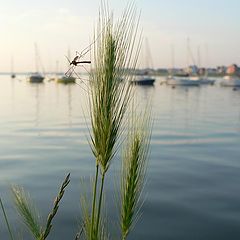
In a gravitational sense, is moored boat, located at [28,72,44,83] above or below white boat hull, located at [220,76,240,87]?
above

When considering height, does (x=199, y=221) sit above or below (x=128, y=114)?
below

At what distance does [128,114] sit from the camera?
2057 mm

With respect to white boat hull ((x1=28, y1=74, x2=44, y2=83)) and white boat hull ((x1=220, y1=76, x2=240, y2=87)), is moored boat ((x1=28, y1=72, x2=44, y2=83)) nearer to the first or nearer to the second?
white boat hull ((x1=28, y1=74, x2=44, y2=83))

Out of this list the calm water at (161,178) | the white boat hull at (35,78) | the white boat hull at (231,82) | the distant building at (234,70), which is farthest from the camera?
the distant building at (234,70)

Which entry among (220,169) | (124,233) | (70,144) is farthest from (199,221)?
(70,144)

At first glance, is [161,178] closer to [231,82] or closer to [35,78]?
[231,82]

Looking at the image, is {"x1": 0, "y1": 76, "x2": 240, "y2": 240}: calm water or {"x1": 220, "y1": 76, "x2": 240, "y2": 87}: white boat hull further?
{"x1": 220, "y1": 76, "x2": 240, "y2": 87}: white boat hull

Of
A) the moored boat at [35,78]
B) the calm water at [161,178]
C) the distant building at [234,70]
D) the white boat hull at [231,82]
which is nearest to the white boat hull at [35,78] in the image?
the moored boat at [35,78]

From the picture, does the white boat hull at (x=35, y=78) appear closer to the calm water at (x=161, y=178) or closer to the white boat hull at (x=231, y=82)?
the white boat hull at (x=231, y=82)

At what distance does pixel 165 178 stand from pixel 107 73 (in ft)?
31.1

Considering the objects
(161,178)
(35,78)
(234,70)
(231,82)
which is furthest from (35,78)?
(161,178)

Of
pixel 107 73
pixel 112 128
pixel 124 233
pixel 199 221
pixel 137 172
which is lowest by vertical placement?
pixel 199 221

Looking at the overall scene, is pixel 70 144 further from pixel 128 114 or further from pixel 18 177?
pixel 128 114

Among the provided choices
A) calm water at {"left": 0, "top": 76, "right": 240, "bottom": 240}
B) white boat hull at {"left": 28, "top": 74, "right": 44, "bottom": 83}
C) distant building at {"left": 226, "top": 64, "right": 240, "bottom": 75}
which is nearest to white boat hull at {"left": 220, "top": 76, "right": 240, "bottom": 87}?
white boat hull at {"left": 28, "top": 74, "right": 44, "bottom": 83}
